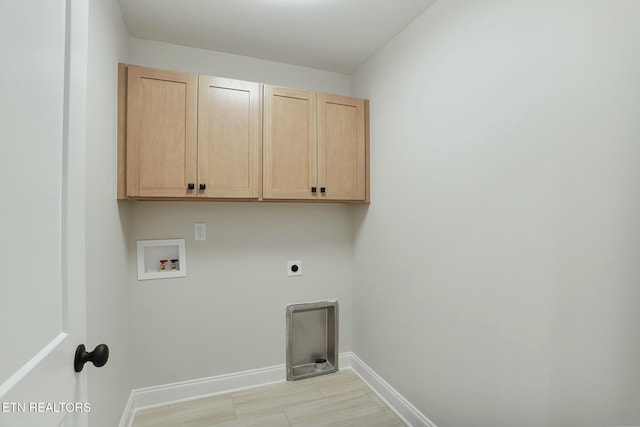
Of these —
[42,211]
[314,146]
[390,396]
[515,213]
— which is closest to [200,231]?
[314,146]

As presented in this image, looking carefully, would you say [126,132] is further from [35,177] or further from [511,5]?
[511,5]

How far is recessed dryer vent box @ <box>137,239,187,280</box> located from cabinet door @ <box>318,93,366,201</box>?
1.19 m

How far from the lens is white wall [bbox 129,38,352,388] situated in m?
2.21

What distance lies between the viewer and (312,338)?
9.08 feet

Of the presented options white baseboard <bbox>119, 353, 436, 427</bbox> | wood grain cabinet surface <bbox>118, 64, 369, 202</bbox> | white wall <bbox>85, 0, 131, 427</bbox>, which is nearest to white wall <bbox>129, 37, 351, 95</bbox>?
white wall <bbox>85, 0, 131, 427</bbox>

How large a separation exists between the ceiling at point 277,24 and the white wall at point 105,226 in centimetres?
27

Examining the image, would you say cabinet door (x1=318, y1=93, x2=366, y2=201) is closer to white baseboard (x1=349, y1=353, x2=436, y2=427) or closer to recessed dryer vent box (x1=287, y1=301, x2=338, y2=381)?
recessed dryer vent box (x1=287, y1=301, x2=338, y2=381)

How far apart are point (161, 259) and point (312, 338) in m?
1.47

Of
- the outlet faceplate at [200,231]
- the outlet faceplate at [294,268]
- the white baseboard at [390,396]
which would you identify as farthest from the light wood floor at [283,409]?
the outlet faceplate at [200,231]

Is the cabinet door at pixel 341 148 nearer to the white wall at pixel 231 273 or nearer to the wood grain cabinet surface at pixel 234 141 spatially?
the wood grain cabinet surface at pixel 234 141

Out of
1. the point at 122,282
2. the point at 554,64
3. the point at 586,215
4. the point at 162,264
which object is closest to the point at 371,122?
the point at 554,64

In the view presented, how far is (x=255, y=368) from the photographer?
8.15 ft

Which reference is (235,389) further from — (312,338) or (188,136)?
(188,136)

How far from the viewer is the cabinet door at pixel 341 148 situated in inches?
93.2
